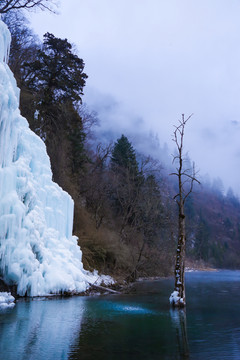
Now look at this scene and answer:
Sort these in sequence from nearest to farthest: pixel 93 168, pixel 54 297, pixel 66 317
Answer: pixel 66 317, pixel 54 297, pixel 93 168

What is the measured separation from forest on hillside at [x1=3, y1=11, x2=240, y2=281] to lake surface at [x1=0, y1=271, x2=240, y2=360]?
20.7 ft

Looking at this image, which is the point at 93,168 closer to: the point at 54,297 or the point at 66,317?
the point at 54,297

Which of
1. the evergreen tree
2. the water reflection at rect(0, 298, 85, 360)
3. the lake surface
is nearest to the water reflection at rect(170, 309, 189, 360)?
the lake surface

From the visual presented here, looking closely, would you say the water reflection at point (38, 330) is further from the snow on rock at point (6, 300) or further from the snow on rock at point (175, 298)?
the snow on rock at point (175, 298)

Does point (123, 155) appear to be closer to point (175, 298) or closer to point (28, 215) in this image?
point (28, 215)

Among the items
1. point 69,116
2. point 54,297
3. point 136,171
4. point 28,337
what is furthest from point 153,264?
point 28,337

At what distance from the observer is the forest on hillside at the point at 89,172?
24141 mm

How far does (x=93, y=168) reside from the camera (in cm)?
3500

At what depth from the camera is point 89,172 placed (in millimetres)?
34156

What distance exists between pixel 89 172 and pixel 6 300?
22.4m

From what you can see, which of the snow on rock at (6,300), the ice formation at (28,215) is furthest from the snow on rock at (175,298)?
the snow on rock at (6,300)

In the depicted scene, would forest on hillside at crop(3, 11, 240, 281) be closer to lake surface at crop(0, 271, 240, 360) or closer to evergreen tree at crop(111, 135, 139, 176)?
evergreen tree at crop(111, 135, 139, 176)

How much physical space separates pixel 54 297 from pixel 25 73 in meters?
17.6

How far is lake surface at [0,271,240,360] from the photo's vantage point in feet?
21.4
